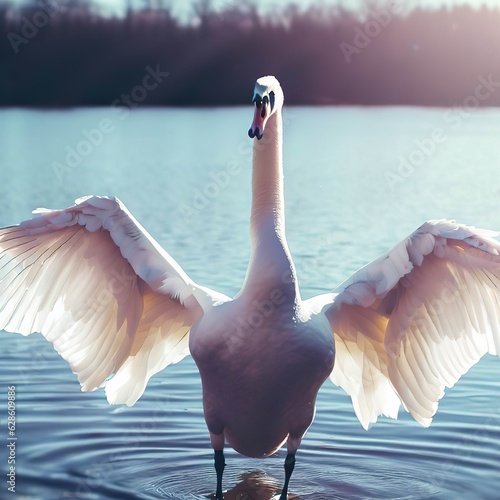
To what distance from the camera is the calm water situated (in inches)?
295

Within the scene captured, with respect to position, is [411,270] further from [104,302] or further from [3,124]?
[3,124]

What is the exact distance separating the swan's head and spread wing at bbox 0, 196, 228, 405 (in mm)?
1010

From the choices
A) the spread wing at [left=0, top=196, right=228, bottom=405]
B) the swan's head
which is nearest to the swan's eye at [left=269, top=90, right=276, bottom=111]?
the swan's head

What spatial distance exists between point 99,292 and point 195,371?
119 inches

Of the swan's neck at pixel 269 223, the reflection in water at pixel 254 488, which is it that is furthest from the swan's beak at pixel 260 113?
the reflection in water at pixel 254 488

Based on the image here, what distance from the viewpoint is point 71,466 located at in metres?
7.65

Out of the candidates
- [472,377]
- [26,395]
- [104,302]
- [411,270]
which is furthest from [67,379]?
[411,270]

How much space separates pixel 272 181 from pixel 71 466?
258 cm

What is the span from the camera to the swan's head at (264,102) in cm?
590

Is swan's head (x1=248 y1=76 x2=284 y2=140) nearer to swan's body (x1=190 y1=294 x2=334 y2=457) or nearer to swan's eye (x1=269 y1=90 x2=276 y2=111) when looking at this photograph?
swan's eye (x1=269 y1=90 x2=276 y2=111)

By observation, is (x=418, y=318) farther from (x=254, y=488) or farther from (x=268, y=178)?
(x=254, y=488)

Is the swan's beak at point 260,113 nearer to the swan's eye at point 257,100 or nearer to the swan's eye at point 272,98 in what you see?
the swan's eye at point 257,100

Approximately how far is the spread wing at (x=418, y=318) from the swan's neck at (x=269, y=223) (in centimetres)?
58

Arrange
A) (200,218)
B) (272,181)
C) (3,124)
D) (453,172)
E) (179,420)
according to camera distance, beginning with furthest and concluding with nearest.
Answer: (3,124)
(453,172)
(200,218)
(179,420)
(272,181)
